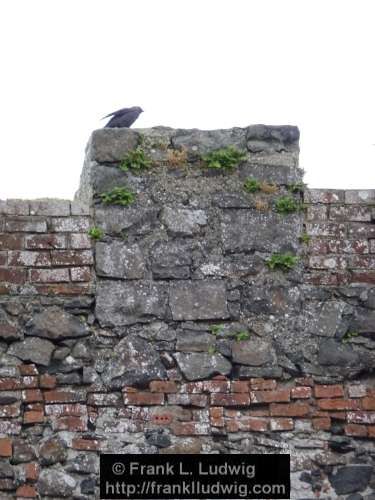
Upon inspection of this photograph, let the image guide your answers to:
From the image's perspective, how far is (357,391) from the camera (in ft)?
21.3

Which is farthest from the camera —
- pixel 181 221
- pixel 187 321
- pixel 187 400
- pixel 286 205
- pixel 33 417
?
pixel 286 205

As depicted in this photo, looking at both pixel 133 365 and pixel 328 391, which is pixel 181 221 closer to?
pixel 133 365

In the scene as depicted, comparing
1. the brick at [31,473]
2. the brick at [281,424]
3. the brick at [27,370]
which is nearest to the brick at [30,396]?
the brick at [27,370]

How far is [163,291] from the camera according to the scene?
648 cm

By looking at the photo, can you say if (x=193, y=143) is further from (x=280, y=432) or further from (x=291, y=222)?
(x=280, y=432)

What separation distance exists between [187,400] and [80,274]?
114 cm

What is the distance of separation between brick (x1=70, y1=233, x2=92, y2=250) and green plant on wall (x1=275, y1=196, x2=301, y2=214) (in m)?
1.37

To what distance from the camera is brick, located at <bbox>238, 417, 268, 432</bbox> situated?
6352 millimetres

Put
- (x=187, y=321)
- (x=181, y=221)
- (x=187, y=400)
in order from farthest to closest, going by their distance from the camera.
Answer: (x=181, y=221), (x=187, y=321), (x=187, y=400)

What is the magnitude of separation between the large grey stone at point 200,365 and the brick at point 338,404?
2.25 feet

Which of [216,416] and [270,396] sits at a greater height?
[270,396]

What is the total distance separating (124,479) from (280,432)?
43.7 inches

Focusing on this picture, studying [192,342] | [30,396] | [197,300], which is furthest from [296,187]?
[30,396]

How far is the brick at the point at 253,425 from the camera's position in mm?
6352
